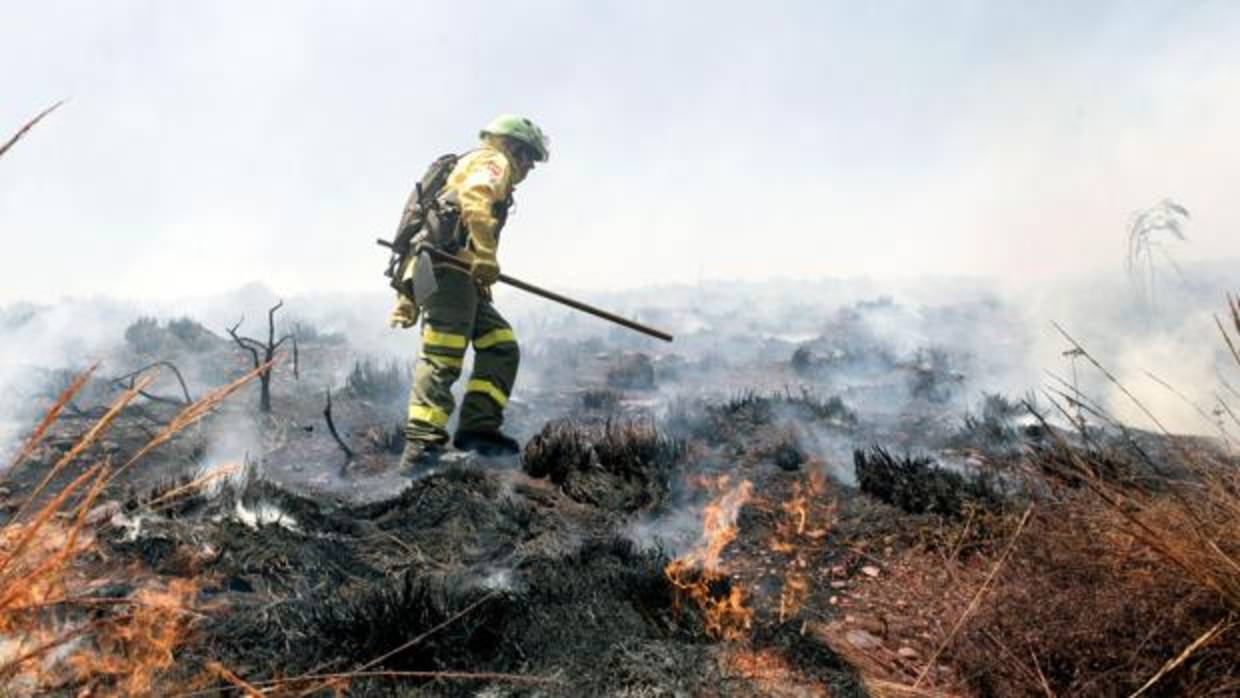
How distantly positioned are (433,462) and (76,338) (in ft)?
49.1

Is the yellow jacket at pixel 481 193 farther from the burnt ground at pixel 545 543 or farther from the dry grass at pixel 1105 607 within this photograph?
the dry grass at pixel 1105 607

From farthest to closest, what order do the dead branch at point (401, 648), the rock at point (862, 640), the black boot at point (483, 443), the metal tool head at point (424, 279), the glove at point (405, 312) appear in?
the glove at point (405, 312), the black boot at point (483, 443), the metal tool head at point (424, 279), the rock at point (862, 640), the dead branch at point (401, 648)

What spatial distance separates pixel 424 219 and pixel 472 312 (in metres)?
0.88

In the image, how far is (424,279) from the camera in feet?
17.7

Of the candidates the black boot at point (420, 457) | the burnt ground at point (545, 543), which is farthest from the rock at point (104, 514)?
the black boot at point (420, 457)

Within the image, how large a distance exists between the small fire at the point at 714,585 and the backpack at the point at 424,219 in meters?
3.17

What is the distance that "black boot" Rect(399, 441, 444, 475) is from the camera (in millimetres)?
5648

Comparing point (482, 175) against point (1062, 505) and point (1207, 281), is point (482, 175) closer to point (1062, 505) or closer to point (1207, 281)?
point (1062, 505)

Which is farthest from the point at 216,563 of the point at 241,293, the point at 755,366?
the point at 241,293

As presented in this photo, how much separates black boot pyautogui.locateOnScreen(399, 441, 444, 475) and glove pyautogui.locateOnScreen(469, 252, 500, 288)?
4.57 feet

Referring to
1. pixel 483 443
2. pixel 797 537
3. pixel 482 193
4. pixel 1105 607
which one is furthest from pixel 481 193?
pixel 1105 607

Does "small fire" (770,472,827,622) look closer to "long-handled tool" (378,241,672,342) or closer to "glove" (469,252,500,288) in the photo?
"long-handled tool" (378,241,672,342)

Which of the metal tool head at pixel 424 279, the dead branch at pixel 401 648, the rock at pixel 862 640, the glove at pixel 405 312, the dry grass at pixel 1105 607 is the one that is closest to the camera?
the dead branch at pixel 401 648

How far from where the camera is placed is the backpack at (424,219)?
18.7 feet
